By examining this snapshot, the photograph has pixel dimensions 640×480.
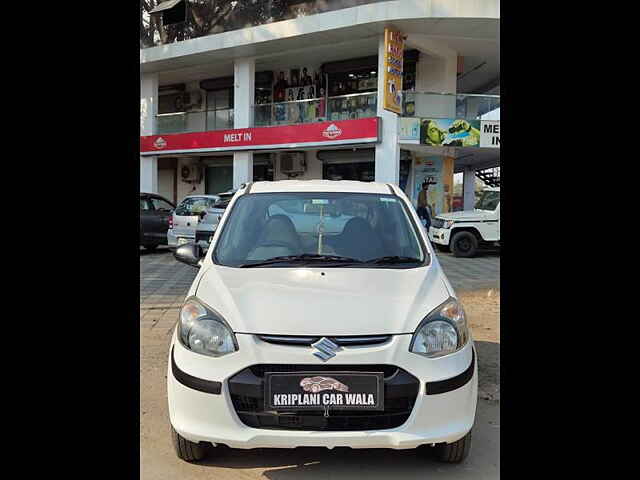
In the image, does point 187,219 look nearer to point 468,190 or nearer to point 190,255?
point 190,255

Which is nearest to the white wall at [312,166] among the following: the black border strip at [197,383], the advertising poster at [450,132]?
the advertising poster at [450,132]

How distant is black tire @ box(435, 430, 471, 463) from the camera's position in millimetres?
3031

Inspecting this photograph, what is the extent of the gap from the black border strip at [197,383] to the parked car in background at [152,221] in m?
11.4

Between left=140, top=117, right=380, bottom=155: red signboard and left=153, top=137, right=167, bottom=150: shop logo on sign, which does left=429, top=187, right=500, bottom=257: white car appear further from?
left=153, top=137, right=167, bottom=150: shop logo on sign

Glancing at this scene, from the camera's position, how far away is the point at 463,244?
14133mm

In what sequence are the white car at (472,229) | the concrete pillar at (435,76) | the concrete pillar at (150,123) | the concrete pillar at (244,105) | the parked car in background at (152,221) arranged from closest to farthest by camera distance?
the parked car in background at (152,221) → the white car at (472,229) → the concrete pillar at (435,76) → the concrete pillar at (244,105) → the concrete pillar at (150,123)

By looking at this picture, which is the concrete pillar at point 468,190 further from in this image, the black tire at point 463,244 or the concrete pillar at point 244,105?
the concrete pillar at point 244,105

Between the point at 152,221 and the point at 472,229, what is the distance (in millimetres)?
8164

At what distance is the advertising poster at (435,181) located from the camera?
20.0m

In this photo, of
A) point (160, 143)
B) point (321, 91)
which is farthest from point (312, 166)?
point (160, 143)

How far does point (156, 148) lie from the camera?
23438 mm

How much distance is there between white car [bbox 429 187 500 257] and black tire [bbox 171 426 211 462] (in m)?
11.8

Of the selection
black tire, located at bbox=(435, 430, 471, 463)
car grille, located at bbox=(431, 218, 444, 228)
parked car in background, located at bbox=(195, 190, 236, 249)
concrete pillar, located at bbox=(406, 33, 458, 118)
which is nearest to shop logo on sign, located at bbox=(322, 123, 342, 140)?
concrete pillar, located at bbox=(406, 33, 458, 118)
